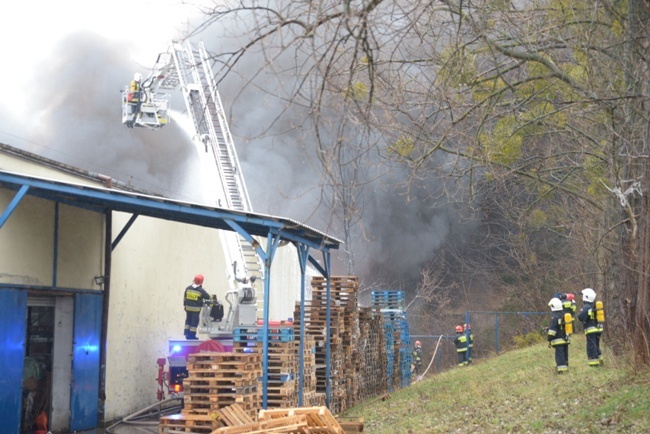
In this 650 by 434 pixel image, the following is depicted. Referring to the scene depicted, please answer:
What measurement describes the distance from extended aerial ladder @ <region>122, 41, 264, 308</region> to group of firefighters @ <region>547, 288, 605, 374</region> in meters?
6.63

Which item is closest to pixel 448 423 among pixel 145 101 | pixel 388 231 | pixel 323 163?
pixel 323 163

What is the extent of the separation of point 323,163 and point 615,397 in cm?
748

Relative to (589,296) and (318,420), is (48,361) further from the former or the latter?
(589,296)

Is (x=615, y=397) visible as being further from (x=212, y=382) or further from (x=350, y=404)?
(x=350, y=404)

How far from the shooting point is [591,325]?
16.8 metres

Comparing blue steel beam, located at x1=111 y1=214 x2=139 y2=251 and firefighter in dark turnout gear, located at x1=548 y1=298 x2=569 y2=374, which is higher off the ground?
blue steel beam, located at x1=111 y1=214 x2=139 y2=251

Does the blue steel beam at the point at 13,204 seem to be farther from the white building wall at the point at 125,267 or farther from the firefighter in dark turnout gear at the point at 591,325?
the firefighter in dark turnout gear at the point at 591,325

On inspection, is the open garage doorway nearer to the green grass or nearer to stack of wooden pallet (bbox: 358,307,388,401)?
the green grass

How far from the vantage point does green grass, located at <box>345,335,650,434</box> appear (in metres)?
11.2

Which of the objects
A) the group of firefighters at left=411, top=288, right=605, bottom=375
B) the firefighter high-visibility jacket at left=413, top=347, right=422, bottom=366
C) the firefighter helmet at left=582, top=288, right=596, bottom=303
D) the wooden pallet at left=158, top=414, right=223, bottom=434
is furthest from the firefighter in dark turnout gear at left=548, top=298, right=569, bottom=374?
the firefighter high-visibility jacket at left=413, top=347, right=422, bottom=366

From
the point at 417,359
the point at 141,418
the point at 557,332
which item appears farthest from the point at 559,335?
the point at 417,359

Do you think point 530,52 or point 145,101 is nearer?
point 530,52

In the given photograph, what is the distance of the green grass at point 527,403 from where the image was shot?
11.2 metres

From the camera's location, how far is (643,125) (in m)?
13.0
